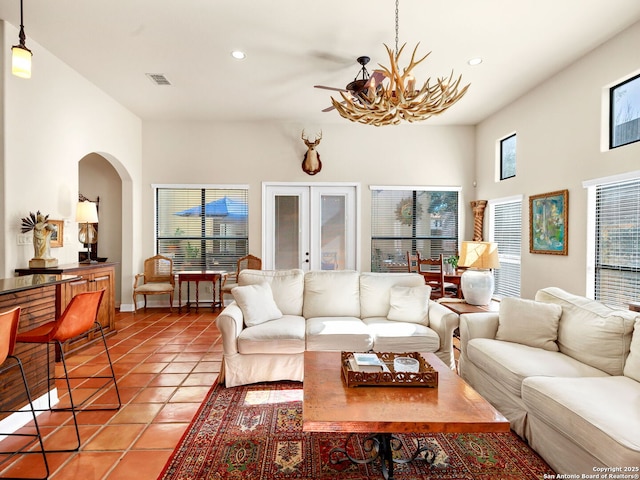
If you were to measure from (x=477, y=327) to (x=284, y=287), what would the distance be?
1869 mm

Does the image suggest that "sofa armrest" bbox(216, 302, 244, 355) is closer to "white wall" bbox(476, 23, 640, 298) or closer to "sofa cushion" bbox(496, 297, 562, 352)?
"sofa cushion" bbox(496, 297, 562, 352)

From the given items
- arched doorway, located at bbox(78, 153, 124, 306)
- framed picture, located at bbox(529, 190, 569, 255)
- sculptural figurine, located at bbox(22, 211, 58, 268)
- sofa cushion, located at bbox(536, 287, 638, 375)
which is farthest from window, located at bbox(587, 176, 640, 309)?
arched doorway, located at bbox(78, 153, 124, 306)

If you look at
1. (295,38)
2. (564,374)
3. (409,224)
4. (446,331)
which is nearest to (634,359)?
(564,374)

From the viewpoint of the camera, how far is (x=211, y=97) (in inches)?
203

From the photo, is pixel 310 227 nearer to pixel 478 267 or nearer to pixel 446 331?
pixel 478 267

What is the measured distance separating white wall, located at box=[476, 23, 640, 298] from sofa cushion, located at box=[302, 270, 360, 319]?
247 cm

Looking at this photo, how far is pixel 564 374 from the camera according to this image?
88.6 inches

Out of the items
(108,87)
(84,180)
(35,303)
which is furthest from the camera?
(84,180)

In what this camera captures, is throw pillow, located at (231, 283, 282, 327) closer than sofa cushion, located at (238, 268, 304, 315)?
Yes

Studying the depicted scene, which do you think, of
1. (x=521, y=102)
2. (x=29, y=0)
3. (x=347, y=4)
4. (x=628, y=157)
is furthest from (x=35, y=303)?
(x=521, y=102)

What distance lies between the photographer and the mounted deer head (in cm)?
612

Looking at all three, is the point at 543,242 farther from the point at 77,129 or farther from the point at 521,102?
the point at 77,129

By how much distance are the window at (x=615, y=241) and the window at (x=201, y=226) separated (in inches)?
195

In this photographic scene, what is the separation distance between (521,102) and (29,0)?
5647 mm
